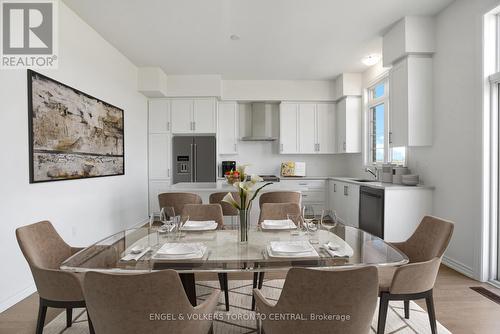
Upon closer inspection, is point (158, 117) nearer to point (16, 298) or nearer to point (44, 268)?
point (16, 298)

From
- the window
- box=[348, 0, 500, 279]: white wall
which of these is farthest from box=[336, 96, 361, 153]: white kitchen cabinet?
box=[348, 0, 500, 279]: white wall

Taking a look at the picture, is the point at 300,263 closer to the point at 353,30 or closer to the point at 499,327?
the point at 499,327

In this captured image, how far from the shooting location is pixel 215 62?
5012mm

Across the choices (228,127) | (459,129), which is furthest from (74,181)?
(459,129)

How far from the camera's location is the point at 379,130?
5148 mm

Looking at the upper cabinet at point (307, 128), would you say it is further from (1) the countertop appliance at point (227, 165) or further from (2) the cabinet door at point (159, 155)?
(2) the cabinet door at point (159, 155)

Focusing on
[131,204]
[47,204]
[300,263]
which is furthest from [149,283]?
[131,204]

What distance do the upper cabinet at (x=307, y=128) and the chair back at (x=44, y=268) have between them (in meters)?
4.84

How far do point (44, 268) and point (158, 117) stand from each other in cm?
451

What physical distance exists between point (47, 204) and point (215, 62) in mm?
3355

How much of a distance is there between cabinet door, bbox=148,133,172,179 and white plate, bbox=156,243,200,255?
4.26 meters

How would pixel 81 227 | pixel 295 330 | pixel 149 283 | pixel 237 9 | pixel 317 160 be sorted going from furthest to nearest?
1. pixel 317 160
2. pixel 81 227
3. pixel 237 9
4. pixel 295 330
5. pixel 149 283

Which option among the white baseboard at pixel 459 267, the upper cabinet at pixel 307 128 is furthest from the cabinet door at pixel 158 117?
the white baseboard at pixel 459 267

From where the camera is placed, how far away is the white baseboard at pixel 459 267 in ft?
9.70
